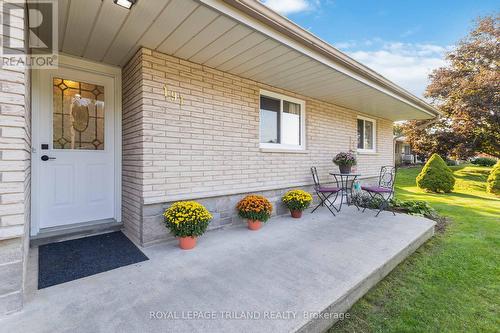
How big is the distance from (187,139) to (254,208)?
1399 mm

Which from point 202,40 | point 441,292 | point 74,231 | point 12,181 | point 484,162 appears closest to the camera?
point 12,181

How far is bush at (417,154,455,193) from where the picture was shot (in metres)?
8.75

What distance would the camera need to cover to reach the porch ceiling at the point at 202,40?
7.20ft

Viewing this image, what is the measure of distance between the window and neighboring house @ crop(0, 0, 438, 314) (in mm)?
2760

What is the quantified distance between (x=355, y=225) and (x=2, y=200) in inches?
165

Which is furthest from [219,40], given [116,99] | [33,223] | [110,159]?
[33,223]

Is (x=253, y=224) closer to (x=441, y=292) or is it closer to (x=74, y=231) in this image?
(x=441, y=292)

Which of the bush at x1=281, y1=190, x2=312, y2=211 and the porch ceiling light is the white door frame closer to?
the porch ceiling light

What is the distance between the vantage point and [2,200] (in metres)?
1.59

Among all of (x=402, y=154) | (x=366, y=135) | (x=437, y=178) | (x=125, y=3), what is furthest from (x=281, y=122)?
(x=402, y=154)

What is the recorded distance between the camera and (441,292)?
7.74 ft

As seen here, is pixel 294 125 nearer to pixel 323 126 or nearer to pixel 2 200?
pixel 323 126

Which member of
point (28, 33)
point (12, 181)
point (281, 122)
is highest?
point (28, 33)

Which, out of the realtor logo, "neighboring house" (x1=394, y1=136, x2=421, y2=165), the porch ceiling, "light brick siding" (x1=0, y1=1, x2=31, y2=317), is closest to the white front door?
the realtor logo
